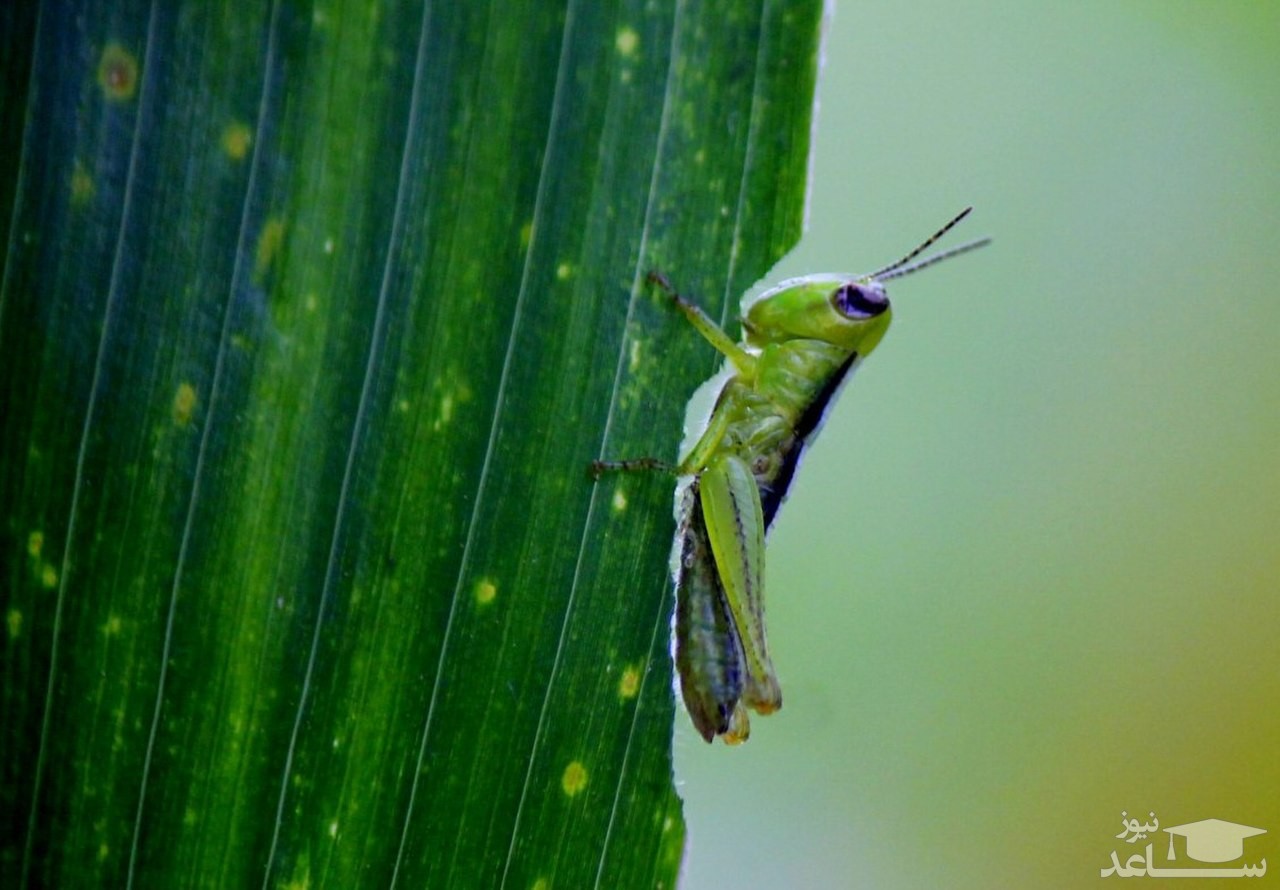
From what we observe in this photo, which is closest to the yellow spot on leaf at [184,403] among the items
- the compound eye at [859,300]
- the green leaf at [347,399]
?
the green leaf at [347,399]

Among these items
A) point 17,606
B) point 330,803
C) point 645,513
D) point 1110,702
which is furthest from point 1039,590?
point 17,606

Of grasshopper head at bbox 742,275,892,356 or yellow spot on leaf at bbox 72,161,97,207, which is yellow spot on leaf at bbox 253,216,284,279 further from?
grasshopper head at bbox 742,275,892,356

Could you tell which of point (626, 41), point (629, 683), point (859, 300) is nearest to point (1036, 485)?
point (859, 300)

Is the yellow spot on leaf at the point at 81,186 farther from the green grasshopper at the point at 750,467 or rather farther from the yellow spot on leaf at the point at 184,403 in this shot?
the green grasshopper at the point at 750,467

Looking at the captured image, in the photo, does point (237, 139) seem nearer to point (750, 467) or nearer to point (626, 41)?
point (626, 41)

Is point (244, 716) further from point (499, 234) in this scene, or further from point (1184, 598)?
point (1184, 598)

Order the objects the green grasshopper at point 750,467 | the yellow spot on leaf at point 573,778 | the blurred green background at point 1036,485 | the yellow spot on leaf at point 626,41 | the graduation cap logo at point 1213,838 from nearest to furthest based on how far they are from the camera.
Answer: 1. the yellow spot on leaf at point 626,41
2. the yellow spot on leaf at point 573,778
3. the green grasshopper at point 750,467
4. the blurred green background at point 1036,485
5. the graduation cap logo at point 1213,838

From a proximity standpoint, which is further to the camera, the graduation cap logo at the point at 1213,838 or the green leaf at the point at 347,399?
the graduation cap logo at the point at 1213,838
